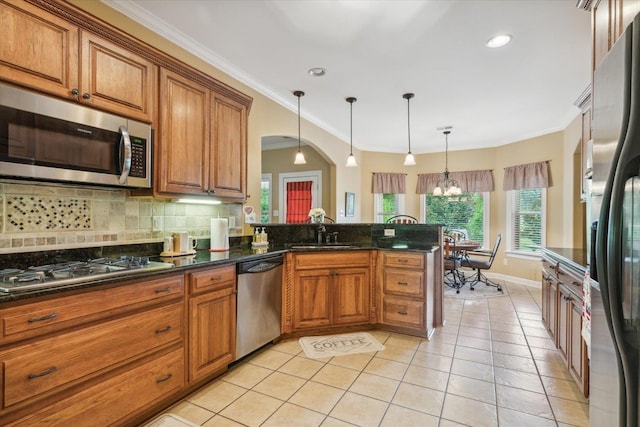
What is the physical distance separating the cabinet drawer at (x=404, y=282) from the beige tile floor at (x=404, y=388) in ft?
1.48

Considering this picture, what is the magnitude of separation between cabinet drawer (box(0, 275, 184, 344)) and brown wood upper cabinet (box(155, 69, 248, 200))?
79 centimetres

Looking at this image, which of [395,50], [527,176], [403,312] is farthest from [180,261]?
[527,176]

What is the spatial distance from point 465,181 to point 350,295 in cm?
467

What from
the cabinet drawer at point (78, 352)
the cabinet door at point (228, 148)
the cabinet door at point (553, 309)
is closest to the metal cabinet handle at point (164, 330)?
the cabinet drawer at point (78, 352)

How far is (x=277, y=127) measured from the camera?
4.14 m

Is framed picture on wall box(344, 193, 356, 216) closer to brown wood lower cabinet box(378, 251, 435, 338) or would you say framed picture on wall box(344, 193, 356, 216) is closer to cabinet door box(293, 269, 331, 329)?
brown wood lower cabinet box(378, 251, 435, 338)

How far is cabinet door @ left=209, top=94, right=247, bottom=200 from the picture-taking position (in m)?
2.74

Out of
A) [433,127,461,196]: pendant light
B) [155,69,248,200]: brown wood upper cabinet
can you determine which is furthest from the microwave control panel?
[433,127,461,196]: pendant light

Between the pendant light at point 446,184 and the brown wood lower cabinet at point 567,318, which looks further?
the pendant light at point 446,184

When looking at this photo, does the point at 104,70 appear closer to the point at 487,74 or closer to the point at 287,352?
the point at 287,352

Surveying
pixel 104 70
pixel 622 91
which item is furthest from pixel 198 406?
pixel 622 91

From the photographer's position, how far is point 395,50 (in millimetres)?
2961

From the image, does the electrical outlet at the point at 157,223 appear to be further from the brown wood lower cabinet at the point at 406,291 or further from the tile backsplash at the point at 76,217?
the brown wood lower cabinet at the point at 406,291

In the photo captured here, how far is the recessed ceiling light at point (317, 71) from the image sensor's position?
3367 mm
